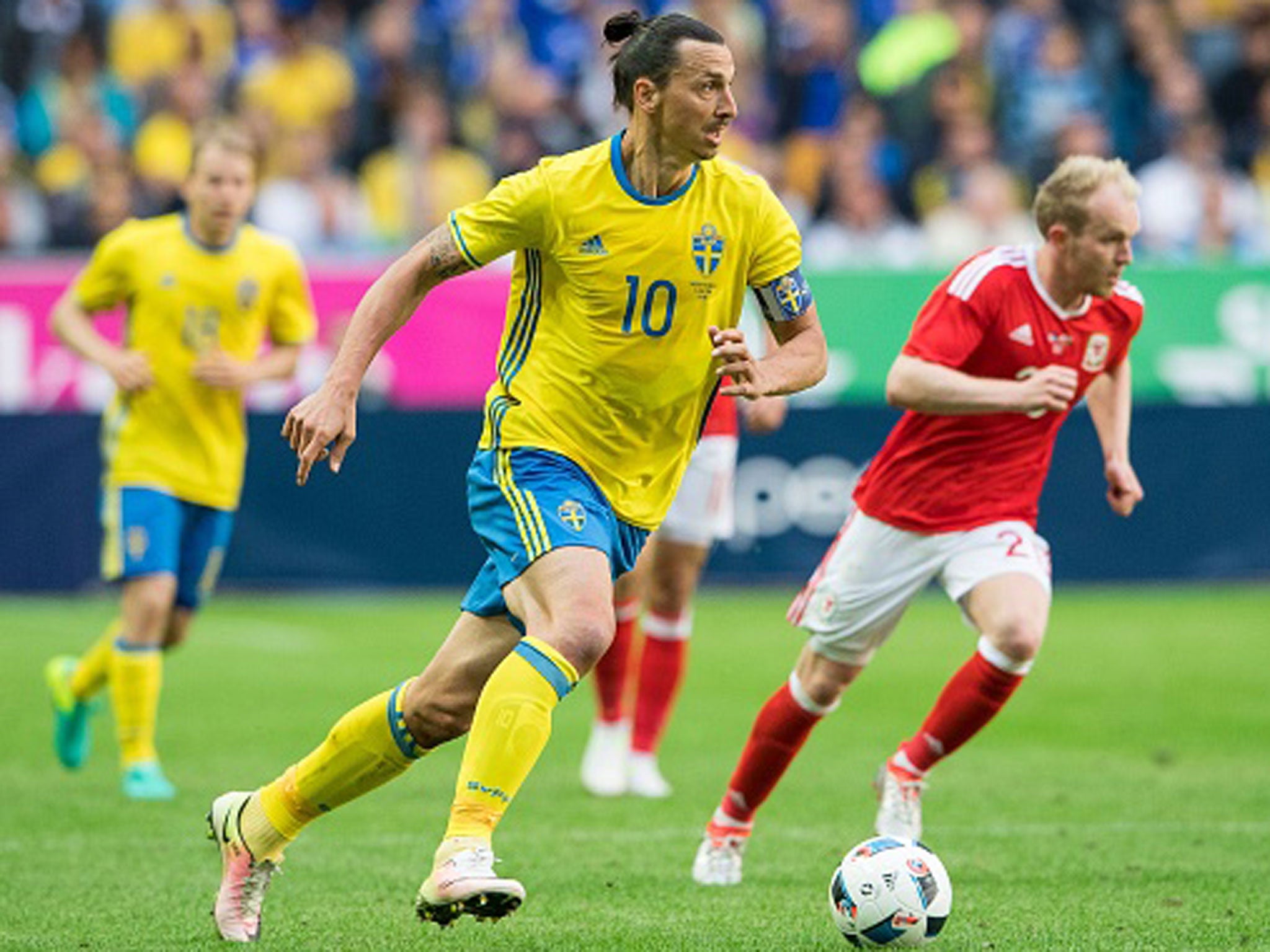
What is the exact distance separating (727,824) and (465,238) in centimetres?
224

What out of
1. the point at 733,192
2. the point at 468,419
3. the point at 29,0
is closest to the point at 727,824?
the point at 733,192

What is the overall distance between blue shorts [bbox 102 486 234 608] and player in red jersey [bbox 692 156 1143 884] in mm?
2951

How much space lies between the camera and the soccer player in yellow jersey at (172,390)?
9273mm

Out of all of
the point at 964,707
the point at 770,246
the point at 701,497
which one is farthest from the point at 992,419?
the point at 701,497

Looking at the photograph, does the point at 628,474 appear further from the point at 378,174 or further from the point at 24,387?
the point at 378,174

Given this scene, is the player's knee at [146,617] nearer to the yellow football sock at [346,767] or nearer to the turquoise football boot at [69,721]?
the turquoise football boot at [69,721]

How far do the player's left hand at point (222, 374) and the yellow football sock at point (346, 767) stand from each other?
3.49 m

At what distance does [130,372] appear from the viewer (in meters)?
9.30

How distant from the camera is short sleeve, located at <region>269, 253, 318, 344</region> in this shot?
32.0 feet

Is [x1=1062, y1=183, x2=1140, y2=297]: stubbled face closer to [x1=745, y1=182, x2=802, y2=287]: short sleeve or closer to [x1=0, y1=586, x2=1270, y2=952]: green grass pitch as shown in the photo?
[x1=745, y1=182, x2=802, y2=287]: short sleeve

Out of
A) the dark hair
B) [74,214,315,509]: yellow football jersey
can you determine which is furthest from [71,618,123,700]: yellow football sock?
the dark hair

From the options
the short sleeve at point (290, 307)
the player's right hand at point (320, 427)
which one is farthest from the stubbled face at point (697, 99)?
the short sleeve at point (290, 307)

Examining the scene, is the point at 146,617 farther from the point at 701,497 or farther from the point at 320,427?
the point at 320,427

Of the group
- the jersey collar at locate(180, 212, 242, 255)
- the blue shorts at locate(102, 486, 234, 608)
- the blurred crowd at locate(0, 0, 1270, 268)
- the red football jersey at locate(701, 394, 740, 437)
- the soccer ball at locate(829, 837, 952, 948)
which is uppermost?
the blurred crowd at locate(0, 0, 1270, 268)
